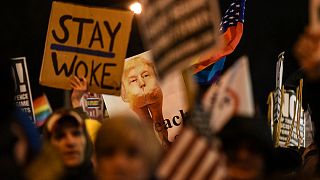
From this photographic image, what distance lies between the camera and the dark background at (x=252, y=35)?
14867mm

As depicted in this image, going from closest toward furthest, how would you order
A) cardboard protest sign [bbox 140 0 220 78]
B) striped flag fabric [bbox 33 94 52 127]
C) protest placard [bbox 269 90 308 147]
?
cardboard protest sign [bbox 140 0 220 78]
striped flag fabric [bbox 33 94 52 127]
protest placard [bbox 269 90 308 147]

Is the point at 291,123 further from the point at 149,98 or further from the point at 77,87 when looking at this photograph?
the point at 77,87

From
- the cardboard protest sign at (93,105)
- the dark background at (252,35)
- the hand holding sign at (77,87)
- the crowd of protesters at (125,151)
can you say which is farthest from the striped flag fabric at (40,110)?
the dark background at (252,35)

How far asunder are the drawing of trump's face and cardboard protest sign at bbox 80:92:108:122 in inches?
14.3

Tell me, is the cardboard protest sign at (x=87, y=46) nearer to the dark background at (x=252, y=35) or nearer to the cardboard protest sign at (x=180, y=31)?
the cardboard protest sign at (x=180, y=31)

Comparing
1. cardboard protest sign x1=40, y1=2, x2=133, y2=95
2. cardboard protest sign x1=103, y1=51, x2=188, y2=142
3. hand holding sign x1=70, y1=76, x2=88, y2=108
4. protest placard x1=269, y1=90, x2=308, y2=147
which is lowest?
protest placard x1=269, y1=90, x2=308, y2=147

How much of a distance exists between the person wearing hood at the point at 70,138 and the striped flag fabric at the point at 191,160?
1.17 meters

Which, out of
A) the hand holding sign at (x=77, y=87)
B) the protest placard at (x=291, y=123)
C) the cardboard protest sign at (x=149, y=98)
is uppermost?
the hand holding sign at (x=77, y=87)

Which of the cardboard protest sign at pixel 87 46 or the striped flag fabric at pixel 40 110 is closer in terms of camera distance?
the cardboard protest sign at pixel 87 46

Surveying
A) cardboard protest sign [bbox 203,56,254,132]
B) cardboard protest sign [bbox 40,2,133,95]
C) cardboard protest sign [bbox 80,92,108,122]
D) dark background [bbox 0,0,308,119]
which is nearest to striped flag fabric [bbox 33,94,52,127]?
cardboard protest sign [bbox 80,92,108,122]

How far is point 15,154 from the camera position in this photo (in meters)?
5.05

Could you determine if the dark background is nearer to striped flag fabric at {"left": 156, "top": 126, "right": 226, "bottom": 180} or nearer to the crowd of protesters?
the crowd of protesters

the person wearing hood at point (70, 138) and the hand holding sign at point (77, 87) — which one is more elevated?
the hand holding sign at point (77, 87)

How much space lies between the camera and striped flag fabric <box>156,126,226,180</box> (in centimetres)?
486
